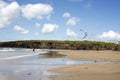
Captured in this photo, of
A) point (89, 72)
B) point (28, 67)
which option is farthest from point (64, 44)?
point (89, 72)

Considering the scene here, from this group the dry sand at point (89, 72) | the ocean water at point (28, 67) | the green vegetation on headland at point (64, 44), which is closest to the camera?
the dry sand at point (89, 72)

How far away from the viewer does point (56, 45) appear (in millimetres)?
109312

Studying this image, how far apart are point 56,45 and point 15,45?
87.3ft

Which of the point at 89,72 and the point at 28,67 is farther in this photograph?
the point at 28,67

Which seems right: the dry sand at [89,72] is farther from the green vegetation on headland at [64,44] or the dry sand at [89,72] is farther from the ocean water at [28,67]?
the green vegetation on headland at [64,44]

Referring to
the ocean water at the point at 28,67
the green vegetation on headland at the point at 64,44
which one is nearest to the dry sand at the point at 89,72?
the ocean water at the point at 28,67

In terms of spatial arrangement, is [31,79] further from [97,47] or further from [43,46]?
[43,46]

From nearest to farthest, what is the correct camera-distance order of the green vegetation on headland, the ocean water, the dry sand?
the dry sand
the ocean water
the green vegetation on headland

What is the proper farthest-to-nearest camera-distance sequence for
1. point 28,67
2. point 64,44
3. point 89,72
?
point 64,44, point 28,67, point 89,72

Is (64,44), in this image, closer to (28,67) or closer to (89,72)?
(28,67)

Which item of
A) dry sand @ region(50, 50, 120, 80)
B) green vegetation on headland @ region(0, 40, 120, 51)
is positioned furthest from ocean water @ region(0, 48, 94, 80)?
green vegetation on headland @ region(0, 40, 120, 51)

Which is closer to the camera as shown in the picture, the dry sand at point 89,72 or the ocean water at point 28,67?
the dry sand at point 89,72

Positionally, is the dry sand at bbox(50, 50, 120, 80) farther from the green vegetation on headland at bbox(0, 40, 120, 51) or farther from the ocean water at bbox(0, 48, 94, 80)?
the green vegetation on headland at bbox(0, 40, 120, 51)

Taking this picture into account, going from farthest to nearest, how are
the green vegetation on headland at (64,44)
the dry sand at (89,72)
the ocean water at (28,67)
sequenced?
the green vegetation on headland at (64,44), the ocean water at (28,67), the dry sand at (89,72)
